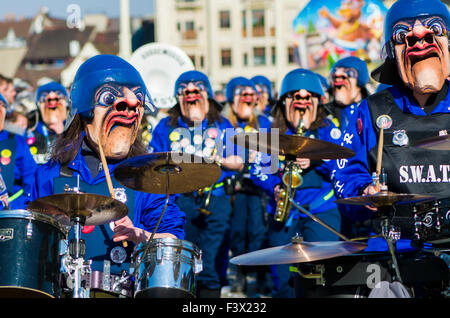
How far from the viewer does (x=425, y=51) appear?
20.5ft

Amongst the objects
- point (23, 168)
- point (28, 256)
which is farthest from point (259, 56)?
point (28, 256)

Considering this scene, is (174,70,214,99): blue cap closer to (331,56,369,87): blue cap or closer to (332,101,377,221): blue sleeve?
(331,56,369,87): blue cap

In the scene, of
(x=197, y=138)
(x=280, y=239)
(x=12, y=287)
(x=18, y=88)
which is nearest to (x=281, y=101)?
(x=197, y=138)

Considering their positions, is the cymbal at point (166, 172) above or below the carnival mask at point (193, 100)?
below

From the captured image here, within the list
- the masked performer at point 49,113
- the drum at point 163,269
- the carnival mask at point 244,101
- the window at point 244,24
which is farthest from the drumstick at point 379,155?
the window at point 244,24

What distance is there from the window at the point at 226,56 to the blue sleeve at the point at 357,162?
50402 millimetres

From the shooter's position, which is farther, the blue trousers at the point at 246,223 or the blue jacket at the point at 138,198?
the blue trousers at the point at 246,223

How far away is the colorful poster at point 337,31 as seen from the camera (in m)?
10.8

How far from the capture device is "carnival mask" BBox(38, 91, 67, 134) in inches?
469

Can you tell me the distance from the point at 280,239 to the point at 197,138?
1800 mm

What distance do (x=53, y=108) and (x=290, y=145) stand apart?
6.71m

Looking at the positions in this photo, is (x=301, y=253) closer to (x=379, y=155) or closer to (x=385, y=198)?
(x=385, y=198)

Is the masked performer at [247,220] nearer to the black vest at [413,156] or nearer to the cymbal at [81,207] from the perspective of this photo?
the black vest at [413,156]

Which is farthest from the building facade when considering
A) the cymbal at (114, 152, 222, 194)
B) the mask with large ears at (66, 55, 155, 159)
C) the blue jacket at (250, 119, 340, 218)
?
the cymbal at (114, 152, 222, 194)
